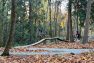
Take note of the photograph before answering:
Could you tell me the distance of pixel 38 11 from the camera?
2218 inches

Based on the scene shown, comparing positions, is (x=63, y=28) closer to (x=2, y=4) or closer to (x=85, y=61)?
(x=2, y=4)

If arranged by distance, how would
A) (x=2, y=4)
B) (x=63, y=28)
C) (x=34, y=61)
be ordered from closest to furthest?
(x=34, y=61)
(x=2, y=4)
(x=63, y=28)

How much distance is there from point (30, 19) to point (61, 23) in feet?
129

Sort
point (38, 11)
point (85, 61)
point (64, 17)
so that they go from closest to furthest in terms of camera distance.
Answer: point (85, 61) < point (38, 11) < point (64, 17)

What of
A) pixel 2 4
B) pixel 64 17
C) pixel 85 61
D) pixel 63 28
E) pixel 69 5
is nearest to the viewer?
pixel 85 61

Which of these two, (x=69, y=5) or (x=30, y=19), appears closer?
(x=69, y=5)

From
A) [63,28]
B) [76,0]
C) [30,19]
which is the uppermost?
[76,0]

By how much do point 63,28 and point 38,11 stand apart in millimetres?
39019

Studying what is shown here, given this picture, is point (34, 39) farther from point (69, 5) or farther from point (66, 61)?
point (66, 61)

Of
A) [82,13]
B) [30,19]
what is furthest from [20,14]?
[82,13]

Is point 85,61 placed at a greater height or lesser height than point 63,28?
greater

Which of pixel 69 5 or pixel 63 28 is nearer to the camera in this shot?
pixel 69 5

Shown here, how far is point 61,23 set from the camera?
90.1 m

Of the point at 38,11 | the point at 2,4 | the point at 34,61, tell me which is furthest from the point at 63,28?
the point at 34,61
